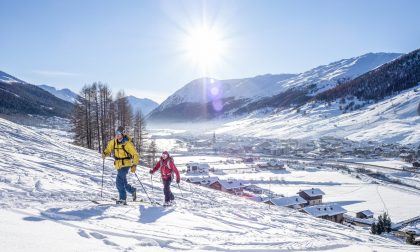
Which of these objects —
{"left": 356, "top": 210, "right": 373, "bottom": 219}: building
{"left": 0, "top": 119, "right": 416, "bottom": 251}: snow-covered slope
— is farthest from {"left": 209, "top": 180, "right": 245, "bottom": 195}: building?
{"left": 0, "top": 119, "right": 416, "bottom": 251}: snow-covered slope

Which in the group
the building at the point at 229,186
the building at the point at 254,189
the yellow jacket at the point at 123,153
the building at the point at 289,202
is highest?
the yellow jacket at the point at 123,153

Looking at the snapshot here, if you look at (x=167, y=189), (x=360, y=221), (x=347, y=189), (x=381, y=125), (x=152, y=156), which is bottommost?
(x=360, y=221)

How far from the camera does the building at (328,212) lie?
4670cm

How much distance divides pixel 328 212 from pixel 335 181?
34443 mm

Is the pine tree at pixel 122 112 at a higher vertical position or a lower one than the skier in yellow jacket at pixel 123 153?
higher

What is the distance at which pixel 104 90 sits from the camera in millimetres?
45188

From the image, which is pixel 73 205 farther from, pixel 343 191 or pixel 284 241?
pixel 343 191

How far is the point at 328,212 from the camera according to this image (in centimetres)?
4744

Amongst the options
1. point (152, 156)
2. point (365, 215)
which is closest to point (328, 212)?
point (365, 215)

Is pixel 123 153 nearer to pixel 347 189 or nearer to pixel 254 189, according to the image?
pixel 254 189

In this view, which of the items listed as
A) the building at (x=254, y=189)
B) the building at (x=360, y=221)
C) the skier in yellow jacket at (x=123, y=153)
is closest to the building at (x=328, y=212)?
the building at (x=360, y=221)

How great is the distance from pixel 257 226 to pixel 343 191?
64.1 m

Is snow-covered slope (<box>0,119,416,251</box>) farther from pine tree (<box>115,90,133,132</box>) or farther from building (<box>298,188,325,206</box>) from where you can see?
building (<box>298,188,325,206</box>)

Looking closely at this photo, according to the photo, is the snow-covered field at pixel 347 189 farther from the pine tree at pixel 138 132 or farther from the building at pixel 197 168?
the pine tree at pixel 138 132
